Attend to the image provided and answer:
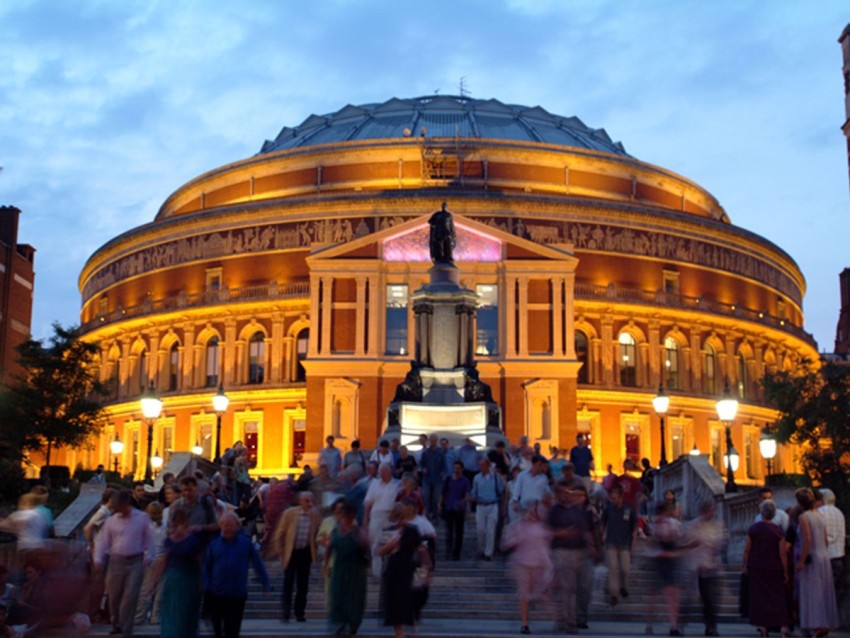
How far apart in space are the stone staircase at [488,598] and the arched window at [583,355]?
43.8 meters

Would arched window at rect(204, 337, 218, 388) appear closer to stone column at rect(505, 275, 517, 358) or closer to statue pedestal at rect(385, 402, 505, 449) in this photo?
stone column at rect(505, 275, 517, 358)

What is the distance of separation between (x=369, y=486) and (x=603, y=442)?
46225 mm

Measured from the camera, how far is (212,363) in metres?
70.1

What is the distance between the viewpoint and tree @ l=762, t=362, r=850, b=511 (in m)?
52.0

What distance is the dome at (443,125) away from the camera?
80.8 m

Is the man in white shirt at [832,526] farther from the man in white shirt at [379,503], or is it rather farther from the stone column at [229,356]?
the stone column at [229,356]

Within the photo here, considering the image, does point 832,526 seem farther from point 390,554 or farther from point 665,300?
point 665,300

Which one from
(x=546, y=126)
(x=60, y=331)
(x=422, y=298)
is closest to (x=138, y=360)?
(x=60, y=331)

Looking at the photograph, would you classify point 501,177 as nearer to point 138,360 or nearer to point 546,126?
point 546,126

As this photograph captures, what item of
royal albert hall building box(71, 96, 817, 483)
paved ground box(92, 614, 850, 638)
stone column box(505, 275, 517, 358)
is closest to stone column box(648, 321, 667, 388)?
royal albert hall building box(71, 96, 817, 483)

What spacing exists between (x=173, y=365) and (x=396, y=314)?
17.0 m

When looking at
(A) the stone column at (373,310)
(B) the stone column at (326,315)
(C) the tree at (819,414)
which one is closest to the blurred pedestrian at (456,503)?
(C) the tree at (819,414)

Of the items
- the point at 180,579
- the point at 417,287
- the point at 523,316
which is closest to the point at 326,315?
the point at 417,287

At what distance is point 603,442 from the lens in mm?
65688
